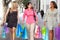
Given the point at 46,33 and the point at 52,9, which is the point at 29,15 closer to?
the point at 52,9

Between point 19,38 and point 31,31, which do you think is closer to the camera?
point 31,31

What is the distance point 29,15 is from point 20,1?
5.73m

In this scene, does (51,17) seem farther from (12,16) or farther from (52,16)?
(12,16)

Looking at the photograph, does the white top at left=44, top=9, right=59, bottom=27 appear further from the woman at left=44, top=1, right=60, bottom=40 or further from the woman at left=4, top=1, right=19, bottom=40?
the woman at left=4, top=1, right=19, bottom=40

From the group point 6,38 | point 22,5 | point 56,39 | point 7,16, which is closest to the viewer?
point 7,16

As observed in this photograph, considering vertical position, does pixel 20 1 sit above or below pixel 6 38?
above

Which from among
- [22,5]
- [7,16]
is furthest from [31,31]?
[22,5]

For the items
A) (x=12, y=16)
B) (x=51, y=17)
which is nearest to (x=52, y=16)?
(x=51, y=17)

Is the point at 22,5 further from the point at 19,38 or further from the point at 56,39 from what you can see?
the point at 56,39

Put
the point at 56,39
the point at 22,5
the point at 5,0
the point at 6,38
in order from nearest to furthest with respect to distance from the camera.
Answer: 1. the point at 56,39
2. the point at 6,38
3. the point at 5,0
4. the point at 22,5

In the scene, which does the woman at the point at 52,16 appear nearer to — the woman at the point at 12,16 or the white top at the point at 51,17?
the white top at the point at 51,17

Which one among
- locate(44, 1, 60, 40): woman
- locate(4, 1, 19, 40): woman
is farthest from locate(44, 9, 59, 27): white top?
locate(4, 1, 19, 40): woman

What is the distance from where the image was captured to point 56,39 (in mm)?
10430

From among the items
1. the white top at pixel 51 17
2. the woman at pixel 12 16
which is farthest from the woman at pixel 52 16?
the woman at pixel 12 16
